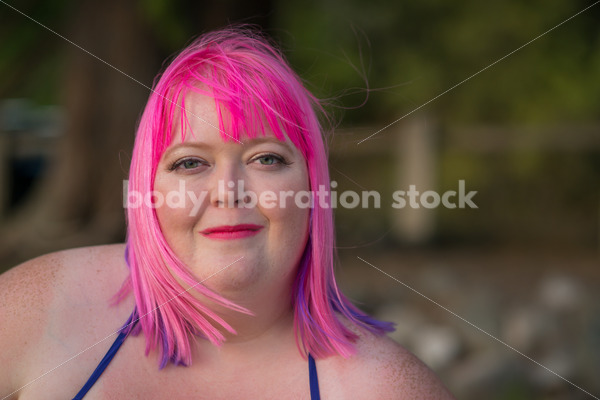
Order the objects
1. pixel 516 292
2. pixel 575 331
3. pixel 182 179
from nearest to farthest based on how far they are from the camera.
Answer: pixel 182 179, pixel 575 331, pixel 516 292

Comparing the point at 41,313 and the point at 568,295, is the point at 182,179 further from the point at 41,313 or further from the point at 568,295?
the point at 568,295

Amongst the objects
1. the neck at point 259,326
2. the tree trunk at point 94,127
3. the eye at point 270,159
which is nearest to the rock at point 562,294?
the tree trunk at point 94,127

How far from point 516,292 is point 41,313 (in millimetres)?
4237

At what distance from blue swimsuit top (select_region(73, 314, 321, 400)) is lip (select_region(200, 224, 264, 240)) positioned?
11.0 inches

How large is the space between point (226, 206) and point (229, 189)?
34mm

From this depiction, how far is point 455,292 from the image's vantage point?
4.93 metres

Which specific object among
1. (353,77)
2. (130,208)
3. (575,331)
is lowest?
(575,331)

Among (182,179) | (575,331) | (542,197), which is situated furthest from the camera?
(542,197)

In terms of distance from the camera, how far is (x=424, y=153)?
716 centimetres

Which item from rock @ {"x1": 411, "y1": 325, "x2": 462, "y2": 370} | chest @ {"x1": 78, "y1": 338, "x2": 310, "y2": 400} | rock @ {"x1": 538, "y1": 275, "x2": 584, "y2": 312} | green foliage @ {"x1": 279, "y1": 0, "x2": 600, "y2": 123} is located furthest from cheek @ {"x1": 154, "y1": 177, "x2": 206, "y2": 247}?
green foliage @ {"x1": 279, "y1": 0, "x2": 600, "y2": 123}

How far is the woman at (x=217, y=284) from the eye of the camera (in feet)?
4.66

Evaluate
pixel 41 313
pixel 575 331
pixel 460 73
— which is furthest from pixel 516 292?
pixel 460 73

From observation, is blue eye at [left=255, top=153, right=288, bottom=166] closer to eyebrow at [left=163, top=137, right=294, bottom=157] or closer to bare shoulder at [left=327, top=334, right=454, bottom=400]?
eyebrow at [left=163, top=137, right=294, bottom=157]

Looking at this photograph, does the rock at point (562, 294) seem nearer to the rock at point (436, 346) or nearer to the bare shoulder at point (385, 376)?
the rock at point (436, 346)
